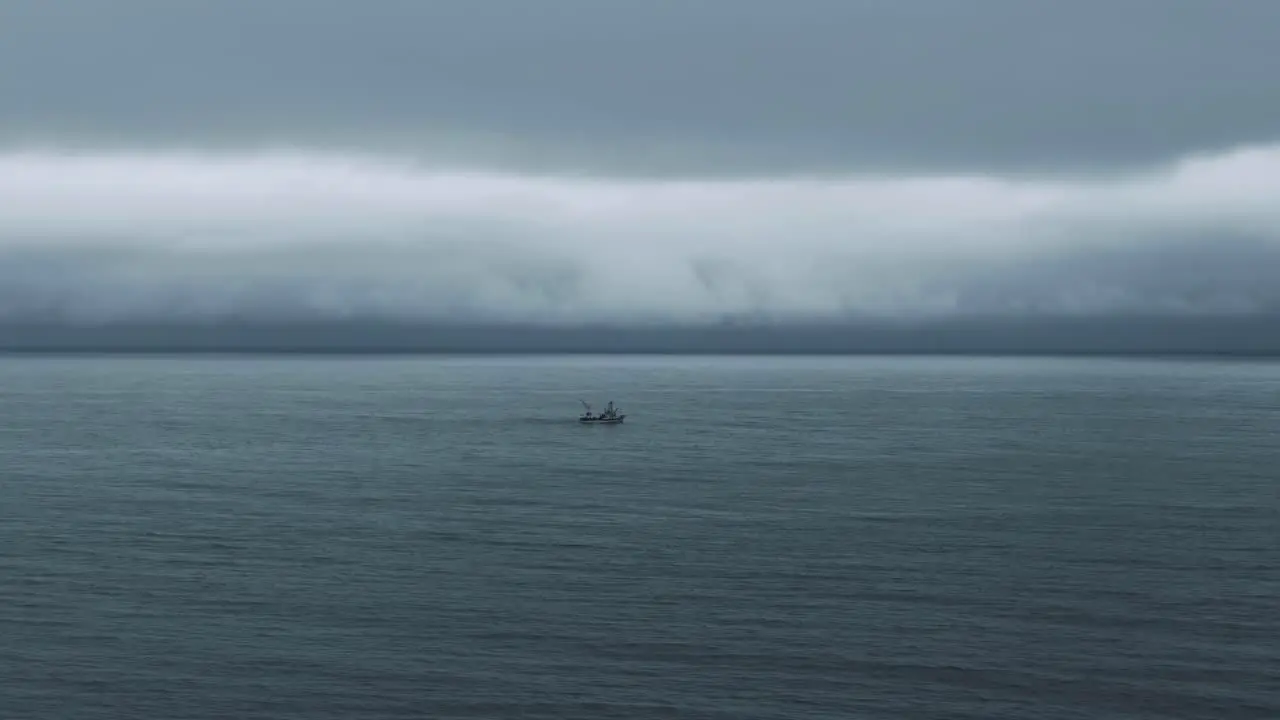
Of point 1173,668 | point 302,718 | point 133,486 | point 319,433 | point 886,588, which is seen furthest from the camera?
point 319,433

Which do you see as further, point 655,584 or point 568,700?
point 655,584

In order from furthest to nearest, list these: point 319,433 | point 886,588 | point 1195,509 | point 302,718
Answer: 1. point 319,433
2. point 1195,509
3. point 886,588
4. point 302,718

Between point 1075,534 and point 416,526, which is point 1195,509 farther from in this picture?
point 416,526

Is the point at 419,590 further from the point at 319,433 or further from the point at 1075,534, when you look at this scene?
the point at 319,433

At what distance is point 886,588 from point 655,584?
577 inches

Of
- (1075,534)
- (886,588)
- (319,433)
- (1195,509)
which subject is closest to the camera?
(886,588)

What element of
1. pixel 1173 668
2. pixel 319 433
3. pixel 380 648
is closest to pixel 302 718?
pixel 380 648

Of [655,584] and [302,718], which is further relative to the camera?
[655,584]

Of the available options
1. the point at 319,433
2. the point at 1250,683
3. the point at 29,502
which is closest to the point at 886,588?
the point at 1250,683

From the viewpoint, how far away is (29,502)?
11119 cm

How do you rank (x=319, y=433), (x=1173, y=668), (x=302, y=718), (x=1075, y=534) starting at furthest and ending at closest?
1. (x=319, y=433)
2. (x=1075, y=534)
3. (x=1173, y=668)
4. (x=302, y=718)

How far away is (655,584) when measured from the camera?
76.0 meters

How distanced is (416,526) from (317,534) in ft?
27.2

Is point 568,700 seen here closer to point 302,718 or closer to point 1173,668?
point 302,718
